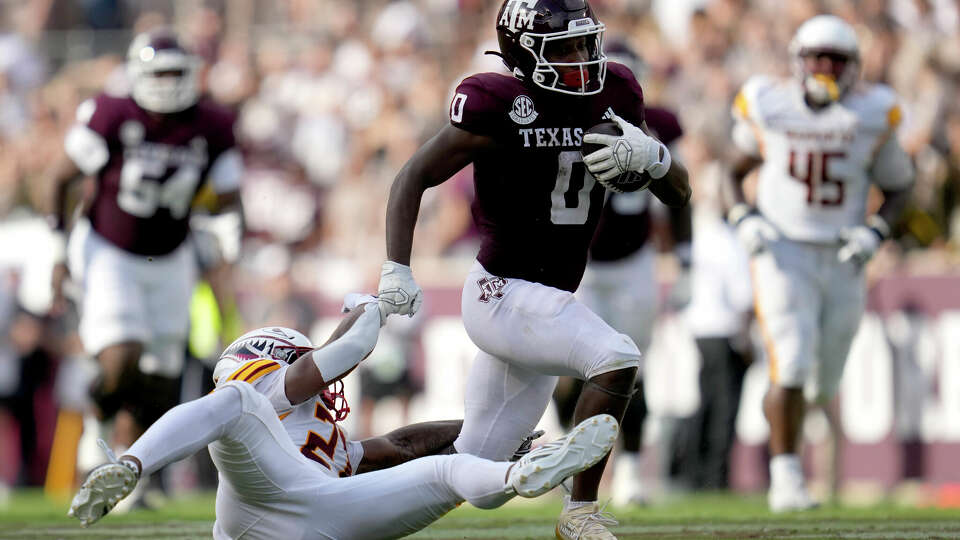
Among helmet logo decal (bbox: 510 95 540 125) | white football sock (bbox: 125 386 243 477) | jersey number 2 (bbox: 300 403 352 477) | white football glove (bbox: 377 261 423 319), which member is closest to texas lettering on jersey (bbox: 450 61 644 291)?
helmet logo decal (bbox: 510 95 540 125)

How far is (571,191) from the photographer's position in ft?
17.5

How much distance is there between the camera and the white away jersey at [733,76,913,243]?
761 centimetres

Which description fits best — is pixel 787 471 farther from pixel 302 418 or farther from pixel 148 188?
pixel 148 188

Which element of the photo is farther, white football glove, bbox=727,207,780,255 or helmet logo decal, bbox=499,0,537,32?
white football glove, bbox=727,207,780,255

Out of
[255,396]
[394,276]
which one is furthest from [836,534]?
[255,396]

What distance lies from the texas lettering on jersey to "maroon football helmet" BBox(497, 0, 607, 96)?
0.05 meters

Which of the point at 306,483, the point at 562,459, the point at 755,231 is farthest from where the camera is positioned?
the point at 755,231

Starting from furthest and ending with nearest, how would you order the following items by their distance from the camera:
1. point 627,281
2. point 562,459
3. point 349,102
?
point 349,102
point 627,281
point 562,459

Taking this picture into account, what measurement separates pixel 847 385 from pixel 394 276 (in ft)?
18.9

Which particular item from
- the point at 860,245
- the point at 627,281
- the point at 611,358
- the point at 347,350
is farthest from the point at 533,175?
the point at 627,281

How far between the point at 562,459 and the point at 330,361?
0.86m

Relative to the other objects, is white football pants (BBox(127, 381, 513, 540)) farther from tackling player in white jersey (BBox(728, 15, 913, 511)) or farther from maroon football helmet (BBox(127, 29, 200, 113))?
maroon football helmet (BBox(127, 29, 200, 113))

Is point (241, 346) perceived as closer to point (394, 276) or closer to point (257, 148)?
point (394, 276)

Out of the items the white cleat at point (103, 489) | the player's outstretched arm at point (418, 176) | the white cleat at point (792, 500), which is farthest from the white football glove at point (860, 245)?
the white cleat at point (103, 489)
